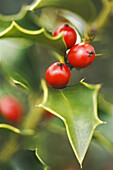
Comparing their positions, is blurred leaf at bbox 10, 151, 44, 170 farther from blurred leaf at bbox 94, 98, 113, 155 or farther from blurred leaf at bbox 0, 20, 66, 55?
blurred leaf at bbox 0, 20, 66, 55

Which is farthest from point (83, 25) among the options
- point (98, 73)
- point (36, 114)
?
point (98, 73)

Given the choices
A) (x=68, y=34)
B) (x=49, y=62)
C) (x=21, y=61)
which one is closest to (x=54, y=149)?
(x=49, y=62)

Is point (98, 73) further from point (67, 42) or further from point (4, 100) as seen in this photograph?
point (67, 42)

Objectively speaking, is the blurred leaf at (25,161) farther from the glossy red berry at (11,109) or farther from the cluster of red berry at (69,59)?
the cluster of red berry at (69,59)

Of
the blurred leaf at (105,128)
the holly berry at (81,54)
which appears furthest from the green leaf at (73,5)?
the blurred leaf at (105,128)

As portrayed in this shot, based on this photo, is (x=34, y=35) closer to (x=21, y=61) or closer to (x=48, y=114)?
(x=21, y=61)

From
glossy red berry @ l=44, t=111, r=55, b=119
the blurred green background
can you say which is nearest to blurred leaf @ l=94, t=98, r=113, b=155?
the blurred green background
